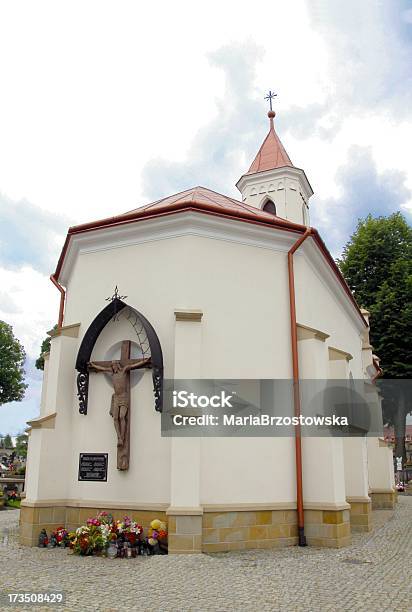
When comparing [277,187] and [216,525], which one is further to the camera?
[277,187]

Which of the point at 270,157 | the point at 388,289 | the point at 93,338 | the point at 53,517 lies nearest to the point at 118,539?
the point at 53,517

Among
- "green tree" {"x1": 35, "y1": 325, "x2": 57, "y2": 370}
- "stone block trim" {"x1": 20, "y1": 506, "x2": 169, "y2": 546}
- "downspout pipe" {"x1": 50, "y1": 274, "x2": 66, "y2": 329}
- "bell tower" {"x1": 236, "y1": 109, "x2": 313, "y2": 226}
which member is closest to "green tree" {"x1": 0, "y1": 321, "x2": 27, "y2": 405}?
"green tree" {"x1": 35, "y1": 325, "x2": 57, "y2": 370}

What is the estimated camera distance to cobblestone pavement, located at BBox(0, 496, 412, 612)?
5.24 meters

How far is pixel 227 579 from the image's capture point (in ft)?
20.3

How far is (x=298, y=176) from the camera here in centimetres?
1911

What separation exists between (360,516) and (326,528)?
254 cm

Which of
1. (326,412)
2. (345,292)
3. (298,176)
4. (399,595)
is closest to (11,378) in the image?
(298,176)

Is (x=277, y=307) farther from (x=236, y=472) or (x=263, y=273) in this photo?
(x=236, y=472)

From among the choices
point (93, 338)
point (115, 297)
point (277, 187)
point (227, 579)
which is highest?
point (277, 187)

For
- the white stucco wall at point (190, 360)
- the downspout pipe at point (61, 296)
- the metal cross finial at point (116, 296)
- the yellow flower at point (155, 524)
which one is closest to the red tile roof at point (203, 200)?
the white stucco wall at point (190, 360)

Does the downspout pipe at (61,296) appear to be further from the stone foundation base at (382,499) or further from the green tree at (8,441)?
the green tree at (8,441)

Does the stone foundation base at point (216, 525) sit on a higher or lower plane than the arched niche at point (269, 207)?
lower

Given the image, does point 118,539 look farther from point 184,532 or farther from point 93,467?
point 93,467

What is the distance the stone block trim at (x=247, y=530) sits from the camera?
802 cm
